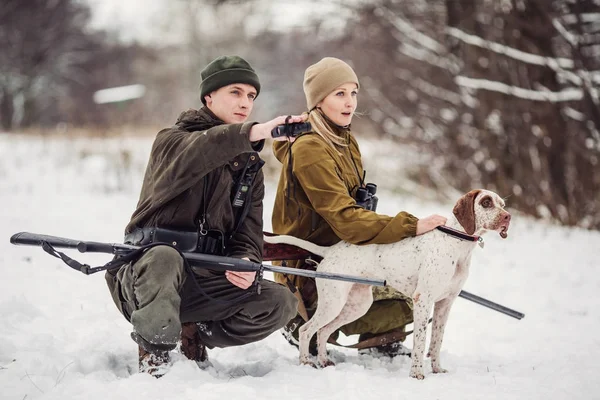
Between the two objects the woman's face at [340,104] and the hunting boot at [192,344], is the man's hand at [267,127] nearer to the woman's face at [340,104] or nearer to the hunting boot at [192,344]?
the woman's face at [340,104]

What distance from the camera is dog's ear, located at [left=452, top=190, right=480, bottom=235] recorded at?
346 cm

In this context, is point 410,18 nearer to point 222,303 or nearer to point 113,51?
point 222,303

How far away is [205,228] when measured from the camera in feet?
11.6

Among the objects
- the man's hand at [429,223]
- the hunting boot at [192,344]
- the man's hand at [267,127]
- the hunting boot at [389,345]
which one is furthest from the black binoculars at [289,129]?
the hunting boot at [389,345]

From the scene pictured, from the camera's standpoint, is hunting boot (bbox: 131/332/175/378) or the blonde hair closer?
hunting boot (bbox: 131/332/175/378)

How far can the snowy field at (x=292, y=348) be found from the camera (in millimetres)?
3195

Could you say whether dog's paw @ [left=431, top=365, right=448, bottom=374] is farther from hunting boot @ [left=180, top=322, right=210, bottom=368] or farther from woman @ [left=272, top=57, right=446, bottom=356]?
hunting boot @ [left=180, top=322, right=210, bottom=368]

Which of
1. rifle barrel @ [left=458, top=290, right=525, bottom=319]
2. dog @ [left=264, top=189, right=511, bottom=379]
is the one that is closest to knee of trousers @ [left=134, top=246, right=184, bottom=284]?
dog @ [left=264, top=189, right=511, bottom=379]

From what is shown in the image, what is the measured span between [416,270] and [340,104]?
1080 mm

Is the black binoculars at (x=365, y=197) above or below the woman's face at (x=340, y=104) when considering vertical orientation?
below

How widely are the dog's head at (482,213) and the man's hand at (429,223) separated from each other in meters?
0.11

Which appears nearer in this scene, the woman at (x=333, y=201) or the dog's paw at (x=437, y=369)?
the woman at (x=333, y=201)

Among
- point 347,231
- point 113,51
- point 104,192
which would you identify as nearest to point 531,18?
point 104,192

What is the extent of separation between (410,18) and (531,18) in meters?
2.81
